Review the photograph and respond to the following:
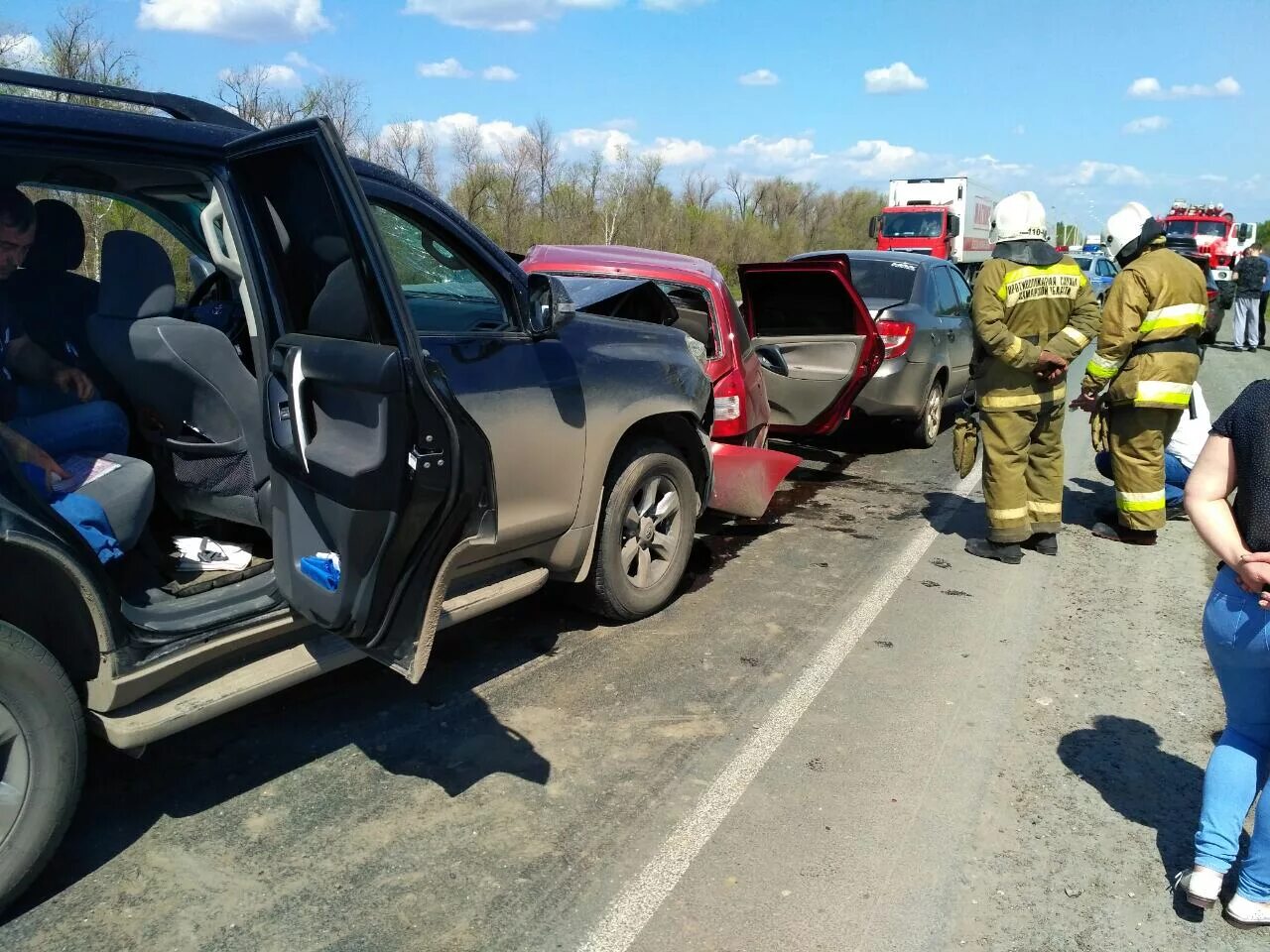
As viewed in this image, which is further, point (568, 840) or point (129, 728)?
point (568, 840)

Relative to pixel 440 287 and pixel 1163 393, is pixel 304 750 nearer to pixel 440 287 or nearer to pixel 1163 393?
pixel 440 287

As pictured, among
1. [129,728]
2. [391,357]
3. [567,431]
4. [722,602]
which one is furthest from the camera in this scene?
[722,602]

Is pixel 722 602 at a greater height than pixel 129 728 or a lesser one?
lesser

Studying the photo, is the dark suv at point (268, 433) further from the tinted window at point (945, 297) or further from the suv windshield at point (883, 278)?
the tinted window at point (945, 297)

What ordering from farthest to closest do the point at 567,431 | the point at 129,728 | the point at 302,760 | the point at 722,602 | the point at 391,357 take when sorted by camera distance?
the point at 722,602, the point at 567,431, the point at 302,760, the point at 129,728, the point at 391,357

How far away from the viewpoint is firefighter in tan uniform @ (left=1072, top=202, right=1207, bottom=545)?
6.04m

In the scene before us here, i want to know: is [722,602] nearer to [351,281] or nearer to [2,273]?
[351,281]

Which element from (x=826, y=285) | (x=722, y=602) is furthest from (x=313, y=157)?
(x=826, y=285)

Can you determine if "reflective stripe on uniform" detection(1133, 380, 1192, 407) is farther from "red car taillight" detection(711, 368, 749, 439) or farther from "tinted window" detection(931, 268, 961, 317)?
"tinted window" detection(931, 268, 961, 317)

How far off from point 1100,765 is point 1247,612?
119cm

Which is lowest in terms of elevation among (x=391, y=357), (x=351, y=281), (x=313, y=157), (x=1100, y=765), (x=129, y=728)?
(x=1100, y=765)

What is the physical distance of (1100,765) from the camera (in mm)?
3627

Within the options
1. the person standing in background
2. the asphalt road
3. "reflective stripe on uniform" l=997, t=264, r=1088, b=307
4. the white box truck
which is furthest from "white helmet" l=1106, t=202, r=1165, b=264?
the white box truck

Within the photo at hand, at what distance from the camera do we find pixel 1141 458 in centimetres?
630
